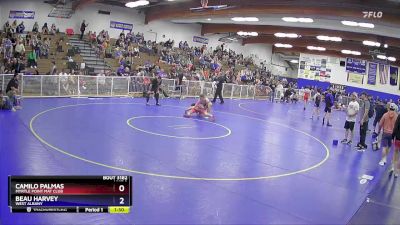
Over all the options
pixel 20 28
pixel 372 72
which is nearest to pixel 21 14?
pixel 20 28

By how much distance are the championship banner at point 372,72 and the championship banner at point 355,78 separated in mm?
894

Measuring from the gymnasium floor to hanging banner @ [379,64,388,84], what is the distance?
30135 mm

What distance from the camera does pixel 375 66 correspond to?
44094 millimetres

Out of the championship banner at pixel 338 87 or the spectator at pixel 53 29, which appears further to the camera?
the championship banner at pixel 338 87

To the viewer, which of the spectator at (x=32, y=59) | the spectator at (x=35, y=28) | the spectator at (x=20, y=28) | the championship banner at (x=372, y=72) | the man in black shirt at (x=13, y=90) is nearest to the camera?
the man in black shirt at (x=13, y=90)

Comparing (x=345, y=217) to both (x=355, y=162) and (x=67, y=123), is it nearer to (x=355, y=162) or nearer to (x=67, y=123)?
(x=355, y=162)

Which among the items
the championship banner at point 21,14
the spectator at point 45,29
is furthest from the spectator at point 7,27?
the spectator at point 45,29

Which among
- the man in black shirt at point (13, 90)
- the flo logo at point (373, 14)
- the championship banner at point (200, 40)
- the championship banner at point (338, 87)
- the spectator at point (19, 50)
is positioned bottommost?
the man in black shirt at point (13, 90)

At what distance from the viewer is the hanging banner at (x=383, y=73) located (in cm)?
4350

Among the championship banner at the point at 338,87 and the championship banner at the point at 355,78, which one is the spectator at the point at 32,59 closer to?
the championship banner at the point at 338,87

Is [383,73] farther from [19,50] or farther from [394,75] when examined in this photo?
[19,50]

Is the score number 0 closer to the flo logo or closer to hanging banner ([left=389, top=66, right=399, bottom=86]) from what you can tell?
the flo logo
